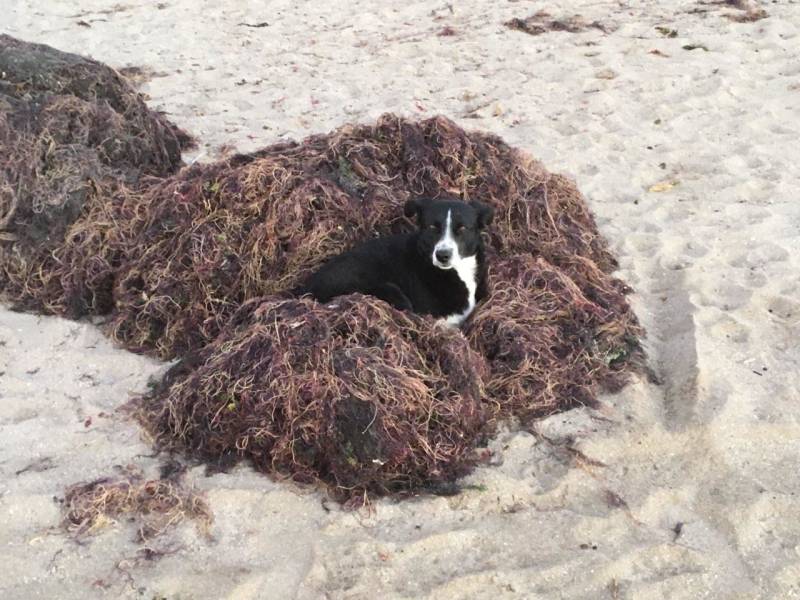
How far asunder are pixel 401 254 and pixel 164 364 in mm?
1475

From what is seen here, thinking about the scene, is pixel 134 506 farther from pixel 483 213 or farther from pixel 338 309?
pixel 483 213

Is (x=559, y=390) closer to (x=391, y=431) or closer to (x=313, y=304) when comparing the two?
(x=391, y=431)

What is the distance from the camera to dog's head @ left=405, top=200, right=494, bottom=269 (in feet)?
13.6

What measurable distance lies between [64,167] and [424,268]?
2566mm

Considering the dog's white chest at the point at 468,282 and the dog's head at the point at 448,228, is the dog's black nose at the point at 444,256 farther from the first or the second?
the dog's white chest at the point at 468,282

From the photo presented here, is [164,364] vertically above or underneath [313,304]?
underneath

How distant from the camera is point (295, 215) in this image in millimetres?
4625

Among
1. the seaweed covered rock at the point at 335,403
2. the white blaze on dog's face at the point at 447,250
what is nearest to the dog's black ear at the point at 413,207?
the white blaze on dog's face at the point at 447,250

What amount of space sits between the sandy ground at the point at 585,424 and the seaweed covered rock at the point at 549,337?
155 millimetres

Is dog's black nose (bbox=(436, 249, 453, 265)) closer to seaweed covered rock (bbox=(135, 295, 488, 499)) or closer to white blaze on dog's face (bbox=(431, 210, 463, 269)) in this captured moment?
white blaze on dog's face (bbox=(431, 210, 463, 269))

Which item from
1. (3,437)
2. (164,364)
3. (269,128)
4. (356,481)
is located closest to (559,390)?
(356,481)

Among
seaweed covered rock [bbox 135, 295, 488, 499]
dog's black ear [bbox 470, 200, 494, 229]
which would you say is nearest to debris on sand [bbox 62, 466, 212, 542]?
seaweed covered rock [bbox 135, 295, 488, 499]

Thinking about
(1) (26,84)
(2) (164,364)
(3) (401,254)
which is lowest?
(2) (164,364)

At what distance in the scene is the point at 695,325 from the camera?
4305 millimetres
